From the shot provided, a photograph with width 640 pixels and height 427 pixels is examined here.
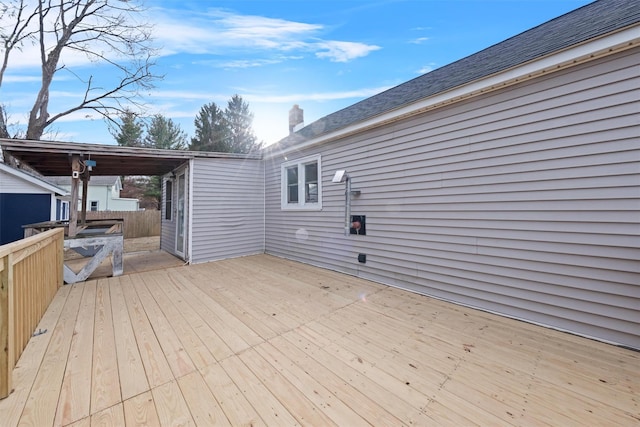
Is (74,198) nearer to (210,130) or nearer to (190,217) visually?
(190,217)

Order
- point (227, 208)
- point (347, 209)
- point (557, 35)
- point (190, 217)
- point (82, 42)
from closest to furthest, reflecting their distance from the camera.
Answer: point (557, 35), point (347, 209), point (190, 217), point (227, 208), point (82, 42)

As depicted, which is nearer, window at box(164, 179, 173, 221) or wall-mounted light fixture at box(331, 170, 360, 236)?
wall-mounted light fixture at box(331, 170, 360, 236)

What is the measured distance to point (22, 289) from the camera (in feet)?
7.80

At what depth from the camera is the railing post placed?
172 centimetres

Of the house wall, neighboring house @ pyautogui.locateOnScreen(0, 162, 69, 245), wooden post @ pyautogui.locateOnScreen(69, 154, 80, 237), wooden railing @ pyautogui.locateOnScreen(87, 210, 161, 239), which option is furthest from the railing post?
the house wall

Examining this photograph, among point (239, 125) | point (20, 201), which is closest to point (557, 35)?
point (20, 201)

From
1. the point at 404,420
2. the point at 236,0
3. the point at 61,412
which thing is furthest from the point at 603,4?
the point at 61,412

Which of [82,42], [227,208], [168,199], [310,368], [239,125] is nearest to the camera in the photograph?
[310,368]

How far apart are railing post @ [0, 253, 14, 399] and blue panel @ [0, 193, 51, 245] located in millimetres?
10354

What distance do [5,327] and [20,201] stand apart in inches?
425

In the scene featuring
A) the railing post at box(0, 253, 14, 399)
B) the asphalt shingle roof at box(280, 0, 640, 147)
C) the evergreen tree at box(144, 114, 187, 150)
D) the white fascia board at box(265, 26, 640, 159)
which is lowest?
the railing post at box(0, 253, 14, 399)

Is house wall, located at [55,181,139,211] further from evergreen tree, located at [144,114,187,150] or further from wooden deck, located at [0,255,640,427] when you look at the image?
wooden deck, located at [0,255,640,427]

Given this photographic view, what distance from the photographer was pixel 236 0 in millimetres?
5445

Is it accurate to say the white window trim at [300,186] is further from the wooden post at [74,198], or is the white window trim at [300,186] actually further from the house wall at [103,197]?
the house wall at [103,197]
